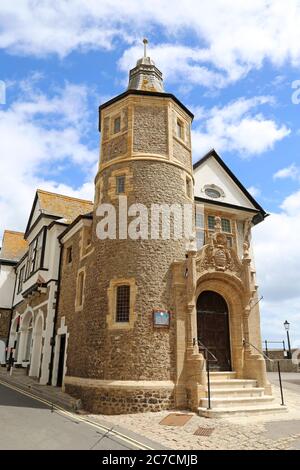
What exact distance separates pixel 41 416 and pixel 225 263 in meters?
8.54

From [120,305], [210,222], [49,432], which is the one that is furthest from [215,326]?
[49,432]

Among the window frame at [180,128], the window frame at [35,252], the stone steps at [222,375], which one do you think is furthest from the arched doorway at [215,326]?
the window frame at [35,252]

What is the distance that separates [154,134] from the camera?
52.1ft

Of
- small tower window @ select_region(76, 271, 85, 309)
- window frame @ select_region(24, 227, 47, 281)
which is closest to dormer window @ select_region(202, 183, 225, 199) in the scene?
small tower window @ select_region(76, 271, 85, 309)

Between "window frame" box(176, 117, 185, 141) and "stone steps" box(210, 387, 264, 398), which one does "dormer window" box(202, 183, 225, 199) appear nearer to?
"window frame" box(176, 117, 185, 141)

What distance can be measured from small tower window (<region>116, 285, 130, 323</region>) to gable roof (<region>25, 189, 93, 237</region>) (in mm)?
10601

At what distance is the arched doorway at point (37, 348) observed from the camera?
21.1m

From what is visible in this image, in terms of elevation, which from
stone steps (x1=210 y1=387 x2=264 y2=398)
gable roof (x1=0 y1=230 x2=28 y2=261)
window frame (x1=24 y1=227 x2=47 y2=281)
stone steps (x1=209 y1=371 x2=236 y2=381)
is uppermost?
gable roof (x1=0 y1=230 x2=28 y2=261)

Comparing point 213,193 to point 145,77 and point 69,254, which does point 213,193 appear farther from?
point 69,254

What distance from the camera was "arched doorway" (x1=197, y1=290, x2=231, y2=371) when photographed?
14328mm

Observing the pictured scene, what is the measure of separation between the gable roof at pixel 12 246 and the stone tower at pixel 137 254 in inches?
781

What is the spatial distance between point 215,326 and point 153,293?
10.7ft

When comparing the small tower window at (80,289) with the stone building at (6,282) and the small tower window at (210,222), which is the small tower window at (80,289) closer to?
the small tower window at (210,222)

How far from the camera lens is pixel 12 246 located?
3431 centimetres
